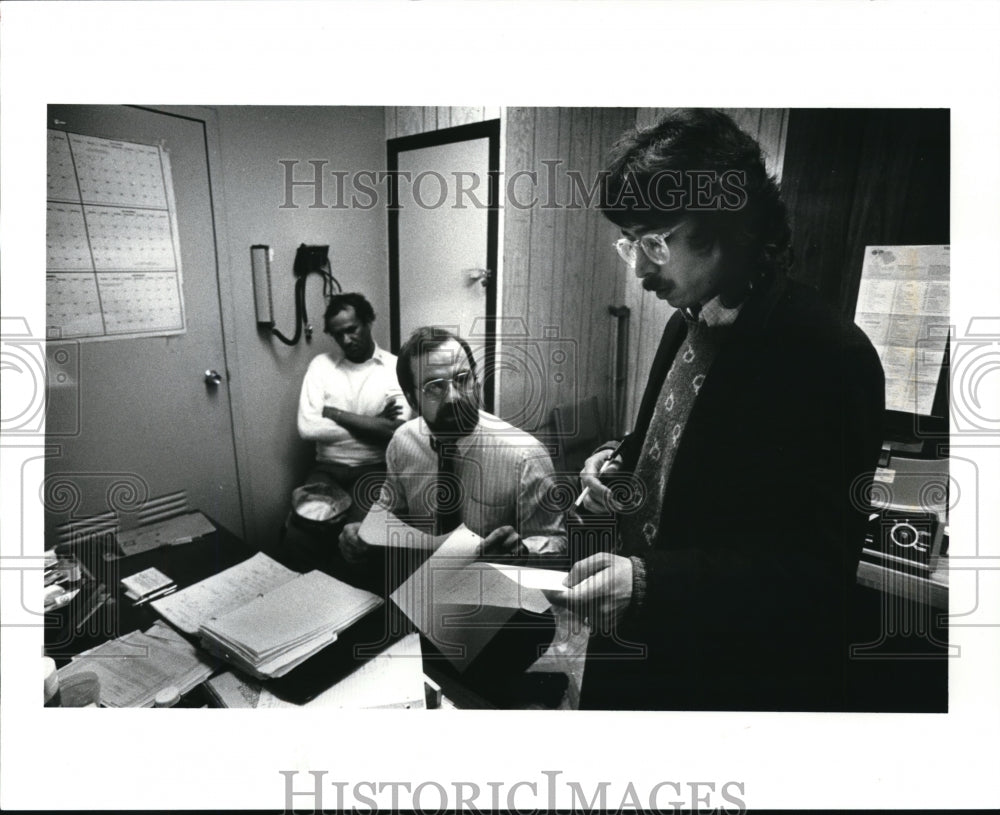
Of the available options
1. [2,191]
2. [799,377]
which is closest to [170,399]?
[2,191]

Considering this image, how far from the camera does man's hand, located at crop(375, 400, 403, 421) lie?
3.07 feet

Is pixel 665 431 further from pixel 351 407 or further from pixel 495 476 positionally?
pixel 351 407

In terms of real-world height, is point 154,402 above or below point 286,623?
above

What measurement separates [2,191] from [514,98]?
2.50ft

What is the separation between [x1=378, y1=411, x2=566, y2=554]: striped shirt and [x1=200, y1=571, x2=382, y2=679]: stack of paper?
0.65ft

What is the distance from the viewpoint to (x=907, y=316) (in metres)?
0.91

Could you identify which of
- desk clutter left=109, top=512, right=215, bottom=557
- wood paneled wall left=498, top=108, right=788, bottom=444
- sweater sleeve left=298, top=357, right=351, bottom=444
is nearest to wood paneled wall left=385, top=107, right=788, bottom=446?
wood paneled wall left=498, top=108, right=788, bottom=444

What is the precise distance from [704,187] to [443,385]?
1.54 feet

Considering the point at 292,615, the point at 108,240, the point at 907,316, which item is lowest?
the point at 292,615

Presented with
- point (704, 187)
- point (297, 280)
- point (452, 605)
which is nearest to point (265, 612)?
point (452, 605)

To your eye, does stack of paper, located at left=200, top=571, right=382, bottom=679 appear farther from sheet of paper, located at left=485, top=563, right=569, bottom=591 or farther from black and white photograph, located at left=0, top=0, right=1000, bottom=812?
sheet of paper, located at left=485, top=563, right=569, bottom=591

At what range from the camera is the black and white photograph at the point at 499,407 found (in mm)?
899

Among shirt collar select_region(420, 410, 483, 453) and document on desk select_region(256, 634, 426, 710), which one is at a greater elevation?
shirt collar select_region(420, 410, 483, 453)

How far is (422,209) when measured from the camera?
924 mm
